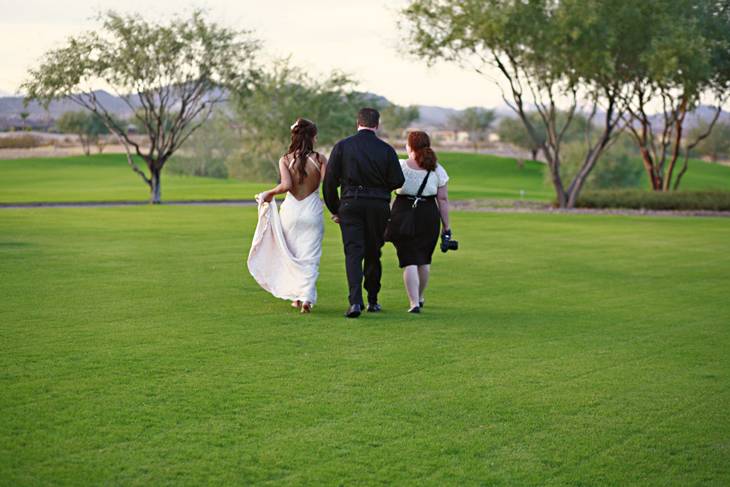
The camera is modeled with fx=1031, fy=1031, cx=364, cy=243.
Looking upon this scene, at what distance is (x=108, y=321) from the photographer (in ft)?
36.4

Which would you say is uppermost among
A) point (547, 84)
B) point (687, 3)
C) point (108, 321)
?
point (687, 3)

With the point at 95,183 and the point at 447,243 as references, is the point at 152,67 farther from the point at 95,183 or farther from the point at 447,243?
the point at 447,243

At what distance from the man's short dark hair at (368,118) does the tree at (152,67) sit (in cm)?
3938

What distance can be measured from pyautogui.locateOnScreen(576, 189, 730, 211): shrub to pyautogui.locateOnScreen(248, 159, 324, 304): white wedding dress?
3426cm

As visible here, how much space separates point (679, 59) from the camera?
4144cm

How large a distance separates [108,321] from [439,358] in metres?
3.89

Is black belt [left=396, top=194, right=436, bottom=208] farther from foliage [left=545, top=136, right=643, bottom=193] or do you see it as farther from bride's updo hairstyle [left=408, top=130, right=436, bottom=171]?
foliage [left=545, top=136, right=643, bottom=193]

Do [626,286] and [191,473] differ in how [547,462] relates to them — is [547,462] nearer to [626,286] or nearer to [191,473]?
[191,473]

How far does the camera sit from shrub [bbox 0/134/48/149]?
95250 mm

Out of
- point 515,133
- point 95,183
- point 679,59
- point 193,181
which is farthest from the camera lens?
point 515,133

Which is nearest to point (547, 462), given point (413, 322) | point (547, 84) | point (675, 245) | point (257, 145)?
point (413, 322)

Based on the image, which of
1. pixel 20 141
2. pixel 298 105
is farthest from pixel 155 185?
pixel 20 141

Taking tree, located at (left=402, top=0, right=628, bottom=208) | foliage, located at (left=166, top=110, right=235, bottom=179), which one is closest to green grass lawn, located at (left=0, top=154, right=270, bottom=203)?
foliage, located at (left=166, top=110, right=235, bottom=179)

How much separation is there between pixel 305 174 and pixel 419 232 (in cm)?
153
